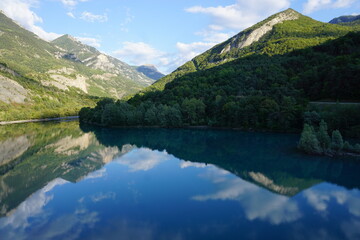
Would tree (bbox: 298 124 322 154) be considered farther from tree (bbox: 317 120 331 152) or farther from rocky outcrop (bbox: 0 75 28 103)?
rocky outcrop (bbox: 0 75 28 103)

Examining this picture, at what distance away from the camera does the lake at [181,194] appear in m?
14.7

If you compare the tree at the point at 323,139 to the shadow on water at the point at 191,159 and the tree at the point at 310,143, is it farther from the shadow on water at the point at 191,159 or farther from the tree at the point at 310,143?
the shadow on water at the point at 191,159

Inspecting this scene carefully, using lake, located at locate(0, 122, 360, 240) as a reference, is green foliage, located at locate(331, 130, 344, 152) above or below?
above

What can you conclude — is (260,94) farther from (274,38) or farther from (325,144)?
(274,38)

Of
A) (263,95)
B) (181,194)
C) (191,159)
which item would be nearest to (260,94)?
(263,95)

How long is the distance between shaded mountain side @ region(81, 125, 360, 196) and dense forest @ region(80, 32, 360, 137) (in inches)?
198

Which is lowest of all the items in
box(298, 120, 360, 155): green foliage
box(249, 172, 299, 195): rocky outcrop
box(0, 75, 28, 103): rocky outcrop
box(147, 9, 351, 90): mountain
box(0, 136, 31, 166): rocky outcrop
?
box(0, 136, 31, 166): rocky outcrop

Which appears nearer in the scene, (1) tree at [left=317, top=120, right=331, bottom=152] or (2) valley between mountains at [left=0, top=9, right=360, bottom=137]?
(1) tree at [left=317, top=120, right=331, bottom=152]

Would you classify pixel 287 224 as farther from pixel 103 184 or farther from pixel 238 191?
pixel 103 184

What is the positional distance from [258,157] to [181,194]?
662 inches

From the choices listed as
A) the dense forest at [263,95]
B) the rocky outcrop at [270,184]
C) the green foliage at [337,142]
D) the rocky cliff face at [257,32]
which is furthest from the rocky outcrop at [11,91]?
the green foliage at [337,142]

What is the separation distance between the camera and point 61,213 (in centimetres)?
1752

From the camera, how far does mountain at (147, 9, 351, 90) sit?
10012cm

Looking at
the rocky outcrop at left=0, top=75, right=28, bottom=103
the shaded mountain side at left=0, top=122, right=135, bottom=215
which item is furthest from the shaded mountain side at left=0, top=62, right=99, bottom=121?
the shaded mountain side at left=0, top=122, right=135, bottom=215
